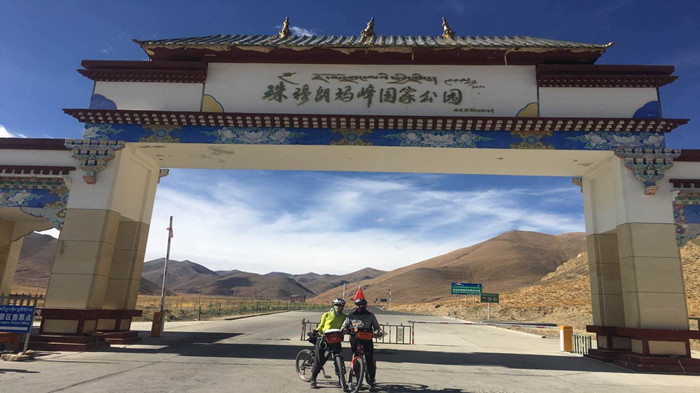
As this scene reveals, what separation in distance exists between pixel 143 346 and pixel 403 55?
1296 centimetres

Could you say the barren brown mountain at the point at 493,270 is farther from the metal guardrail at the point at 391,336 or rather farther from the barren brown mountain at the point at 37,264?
the metal guardrail at the point at 391,336

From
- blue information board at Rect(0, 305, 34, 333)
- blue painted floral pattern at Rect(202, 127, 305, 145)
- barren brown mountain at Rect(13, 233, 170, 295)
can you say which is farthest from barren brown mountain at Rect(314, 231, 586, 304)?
blue information board at Rect(0, 305, 34, 333)

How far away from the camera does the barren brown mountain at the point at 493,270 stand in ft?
402

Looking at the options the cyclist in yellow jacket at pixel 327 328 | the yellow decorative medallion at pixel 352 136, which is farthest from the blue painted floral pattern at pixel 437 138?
the cyclist in yellow jacket at pixel 327 328

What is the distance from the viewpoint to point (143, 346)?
12953mm

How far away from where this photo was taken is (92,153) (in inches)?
523

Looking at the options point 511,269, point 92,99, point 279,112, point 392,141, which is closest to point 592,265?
point 392,141

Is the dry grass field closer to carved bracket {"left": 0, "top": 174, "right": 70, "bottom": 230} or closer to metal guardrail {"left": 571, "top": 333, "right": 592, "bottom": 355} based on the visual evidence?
metal guardrail {"left": 571, "top": 333, "right": 592, "bottom": 355}

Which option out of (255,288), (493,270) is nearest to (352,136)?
(493,270)

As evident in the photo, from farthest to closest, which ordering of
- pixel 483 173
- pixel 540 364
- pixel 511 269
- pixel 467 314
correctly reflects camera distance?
pixel 511 269, pixel 467 314, pixel 483 173, pixel 540 364

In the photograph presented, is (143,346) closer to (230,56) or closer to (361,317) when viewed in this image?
(361,317)

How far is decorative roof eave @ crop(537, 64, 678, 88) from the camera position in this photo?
42.4 ft

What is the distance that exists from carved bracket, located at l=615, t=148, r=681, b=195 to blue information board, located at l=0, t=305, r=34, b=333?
57.4 ft

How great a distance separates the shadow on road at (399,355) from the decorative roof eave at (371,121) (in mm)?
7159
